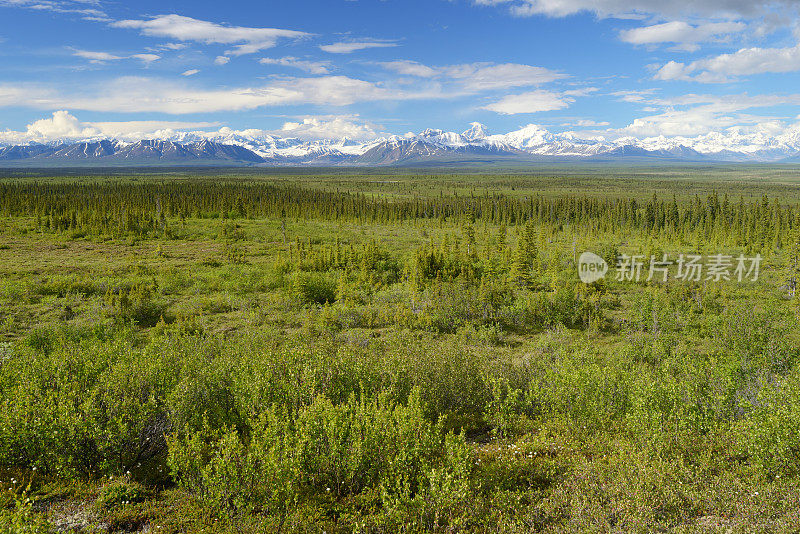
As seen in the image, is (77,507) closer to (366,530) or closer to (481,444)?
(366,530)

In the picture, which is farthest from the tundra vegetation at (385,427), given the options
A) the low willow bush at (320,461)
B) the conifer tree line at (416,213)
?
the conifer tree line at (416,213)

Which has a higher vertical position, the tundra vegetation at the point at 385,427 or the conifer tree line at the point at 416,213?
the conifer tree line at the point at 416,213

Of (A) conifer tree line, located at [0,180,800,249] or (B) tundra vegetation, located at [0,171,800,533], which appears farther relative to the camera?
(A) conifer tree line, located at [0,180,800,249]

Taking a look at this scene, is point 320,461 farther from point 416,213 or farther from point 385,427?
point 416,213

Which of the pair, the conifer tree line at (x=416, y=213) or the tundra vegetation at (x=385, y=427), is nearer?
the tundra vegetation at (x=385, y=427)

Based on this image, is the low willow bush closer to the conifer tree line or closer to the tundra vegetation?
the tundra vegetation

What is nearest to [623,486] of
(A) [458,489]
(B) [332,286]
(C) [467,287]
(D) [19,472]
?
(A) [458,489]

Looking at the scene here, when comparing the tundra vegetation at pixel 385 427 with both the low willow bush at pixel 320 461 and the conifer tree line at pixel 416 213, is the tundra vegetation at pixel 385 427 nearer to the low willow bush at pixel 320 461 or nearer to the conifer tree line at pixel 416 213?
→ the low willow bush at pixel 320 461

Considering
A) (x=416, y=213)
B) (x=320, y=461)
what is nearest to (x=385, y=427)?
(x=320, y=461)

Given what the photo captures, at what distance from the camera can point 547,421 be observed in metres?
14.5

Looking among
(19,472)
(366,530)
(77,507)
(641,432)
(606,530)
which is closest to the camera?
(606,530)

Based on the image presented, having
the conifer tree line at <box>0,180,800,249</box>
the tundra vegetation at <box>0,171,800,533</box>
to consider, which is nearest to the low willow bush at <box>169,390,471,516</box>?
the tundra vegetation at <box>0,171,800,533</box>

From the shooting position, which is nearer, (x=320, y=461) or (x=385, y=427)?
(x=320, y=461)

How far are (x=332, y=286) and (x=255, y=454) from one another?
33.8 meters
